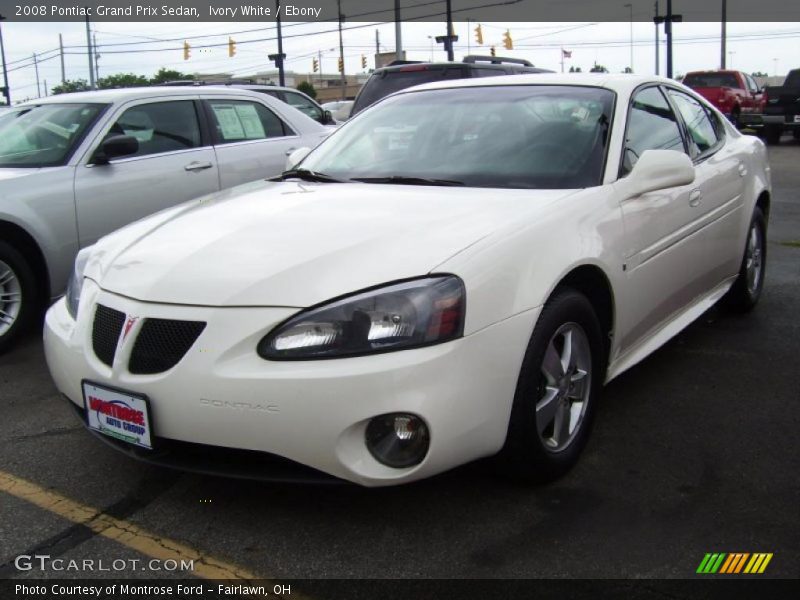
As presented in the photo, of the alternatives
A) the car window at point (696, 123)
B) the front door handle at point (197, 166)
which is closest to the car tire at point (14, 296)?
the front door handle at point (197, 166)

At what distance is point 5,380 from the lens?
14.9 feet

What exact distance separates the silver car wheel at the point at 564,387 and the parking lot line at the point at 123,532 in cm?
117

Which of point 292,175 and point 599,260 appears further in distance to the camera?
point 292,175

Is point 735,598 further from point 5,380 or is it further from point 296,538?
point 5,380

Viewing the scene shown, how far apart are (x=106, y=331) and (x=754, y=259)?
4.22 meters

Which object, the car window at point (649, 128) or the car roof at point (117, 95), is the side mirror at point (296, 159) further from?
the car roof at point (117, 95)

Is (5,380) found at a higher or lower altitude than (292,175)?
lower

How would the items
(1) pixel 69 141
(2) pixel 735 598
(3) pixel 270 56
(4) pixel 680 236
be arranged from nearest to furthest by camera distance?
1. (2) pixel 735 598
2. (4) pixel 680 236
3. (1) pixel 69 141
4. (3) pixel 270 56

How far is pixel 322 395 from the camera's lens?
2.48 meters

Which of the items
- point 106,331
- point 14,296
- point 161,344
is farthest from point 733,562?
point 14,296

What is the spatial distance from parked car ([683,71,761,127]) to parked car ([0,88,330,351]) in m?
18.6

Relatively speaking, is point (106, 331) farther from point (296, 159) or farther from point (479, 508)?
point (296, 159)

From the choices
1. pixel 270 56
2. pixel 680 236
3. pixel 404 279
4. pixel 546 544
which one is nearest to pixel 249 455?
pixel 404 279

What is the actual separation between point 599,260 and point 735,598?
131 cm
